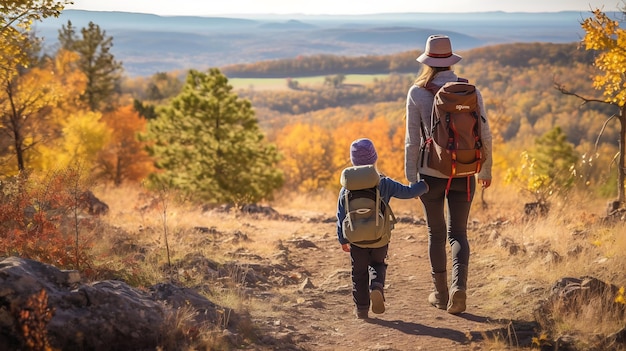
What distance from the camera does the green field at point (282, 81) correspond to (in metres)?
172

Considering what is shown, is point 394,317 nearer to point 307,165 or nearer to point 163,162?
point 163,162

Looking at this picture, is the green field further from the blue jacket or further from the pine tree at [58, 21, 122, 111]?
the blue jacket

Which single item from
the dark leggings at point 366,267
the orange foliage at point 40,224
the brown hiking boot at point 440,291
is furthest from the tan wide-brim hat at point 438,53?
the orange foliage at point 40,224

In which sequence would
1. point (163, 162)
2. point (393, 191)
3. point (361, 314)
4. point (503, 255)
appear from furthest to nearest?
1. point (163, 162)
2. point (503, 255)
3. point (361, 314)
4. point (393, 191)

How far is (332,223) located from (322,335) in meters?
7.63

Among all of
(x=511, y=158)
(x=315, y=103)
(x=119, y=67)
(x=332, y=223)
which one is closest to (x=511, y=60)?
(x=315, y=103)

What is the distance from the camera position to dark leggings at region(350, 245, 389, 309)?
17.4ft

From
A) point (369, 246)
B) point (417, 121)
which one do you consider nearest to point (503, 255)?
point (369, 246)

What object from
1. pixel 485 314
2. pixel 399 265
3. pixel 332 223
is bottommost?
pixel 332 223

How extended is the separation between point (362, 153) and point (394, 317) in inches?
67.5

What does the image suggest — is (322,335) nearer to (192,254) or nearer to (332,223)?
(192,254)

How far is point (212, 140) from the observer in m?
24.1

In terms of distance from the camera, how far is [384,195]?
203 inches

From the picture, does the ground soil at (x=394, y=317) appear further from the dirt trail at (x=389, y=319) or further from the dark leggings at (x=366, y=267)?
the dark leggings at (x=366, y=267)
